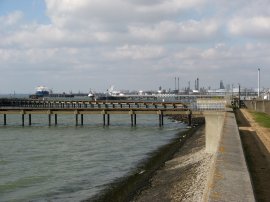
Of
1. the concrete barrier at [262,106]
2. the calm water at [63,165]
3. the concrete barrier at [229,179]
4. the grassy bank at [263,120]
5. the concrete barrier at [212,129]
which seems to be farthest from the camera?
the concrete barrier at [262,106]

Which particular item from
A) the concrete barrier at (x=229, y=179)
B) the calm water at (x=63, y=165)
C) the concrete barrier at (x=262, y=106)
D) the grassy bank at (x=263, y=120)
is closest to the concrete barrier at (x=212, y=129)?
the concrete barrier at (x=229, y=179)

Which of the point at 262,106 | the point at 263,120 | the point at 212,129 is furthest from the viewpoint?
the point at 262,106

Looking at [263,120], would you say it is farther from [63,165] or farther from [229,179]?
[229,179]

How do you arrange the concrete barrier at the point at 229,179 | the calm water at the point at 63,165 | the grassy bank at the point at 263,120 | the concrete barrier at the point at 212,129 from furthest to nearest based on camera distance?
the grassy bank at the point at 263,120 → the concrete barrier at the point at 212,129 → the calm water at the point at 63,165 → the concrete barrier at the point at 229,179

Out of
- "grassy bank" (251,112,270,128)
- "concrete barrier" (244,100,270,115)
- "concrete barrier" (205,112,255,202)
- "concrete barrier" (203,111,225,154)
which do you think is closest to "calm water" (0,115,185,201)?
"concrete barrier" (203,111,225,154)

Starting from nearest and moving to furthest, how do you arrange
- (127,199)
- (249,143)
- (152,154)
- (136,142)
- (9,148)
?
(127,199) < (249,143) < (152,154) < (9,148) < (136,142)

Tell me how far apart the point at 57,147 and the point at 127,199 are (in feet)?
63.0

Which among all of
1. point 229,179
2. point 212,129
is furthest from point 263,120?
point 229,179

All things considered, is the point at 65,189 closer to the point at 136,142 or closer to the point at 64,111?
the point at 136,142

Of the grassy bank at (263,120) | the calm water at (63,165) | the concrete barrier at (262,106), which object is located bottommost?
the calm water at (63,165)

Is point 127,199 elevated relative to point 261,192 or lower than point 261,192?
lower

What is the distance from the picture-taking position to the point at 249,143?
20.1 meters

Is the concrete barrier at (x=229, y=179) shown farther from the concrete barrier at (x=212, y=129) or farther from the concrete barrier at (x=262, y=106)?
the concrete barrier at (x=262, y=106)

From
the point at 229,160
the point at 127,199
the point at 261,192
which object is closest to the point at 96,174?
the point at 127,199
